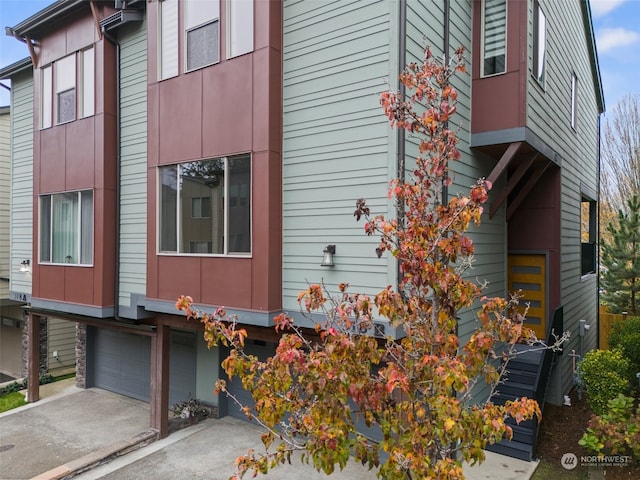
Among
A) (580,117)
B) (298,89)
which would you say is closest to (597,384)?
(298,89)

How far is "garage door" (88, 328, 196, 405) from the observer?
9.66 m

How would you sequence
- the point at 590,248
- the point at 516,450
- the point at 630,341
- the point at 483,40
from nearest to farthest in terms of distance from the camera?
the point at 516,450 < the point at 483,40 < the point at 630,341 < the point at 590,248

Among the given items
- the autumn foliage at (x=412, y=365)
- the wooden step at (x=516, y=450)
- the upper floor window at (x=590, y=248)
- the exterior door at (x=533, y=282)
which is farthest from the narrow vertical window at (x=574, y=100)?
the autumn foliage at (x=412, y=365)

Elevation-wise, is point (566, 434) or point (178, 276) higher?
point (178, 276)

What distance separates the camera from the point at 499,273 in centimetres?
820

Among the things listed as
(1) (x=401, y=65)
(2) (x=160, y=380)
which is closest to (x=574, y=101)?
(1) (x=401, y=65)

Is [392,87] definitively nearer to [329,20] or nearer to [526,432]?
[329,20]

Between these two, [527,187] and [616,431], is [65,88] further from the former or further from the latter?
[616,431]

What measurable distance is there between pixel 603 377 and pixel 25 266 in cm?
1268

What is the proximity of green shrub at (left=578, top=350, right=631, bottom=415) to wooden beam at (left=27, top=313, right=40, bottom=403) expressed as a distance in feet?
38.4

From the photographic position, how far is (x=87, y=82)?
9.04m

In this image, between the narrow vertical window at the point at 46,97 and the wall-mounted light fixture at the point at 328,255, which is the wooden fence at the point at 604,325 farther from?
the narrow vertical window at the point at 46,97

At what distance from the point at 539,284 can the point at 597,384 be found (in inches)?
90.4

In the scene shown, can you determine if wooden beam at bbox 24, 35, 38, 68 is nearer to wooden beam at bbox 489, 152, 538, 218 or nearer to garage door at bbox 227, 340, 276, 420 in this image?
garage door at bbox 227, 340, 276, 420
